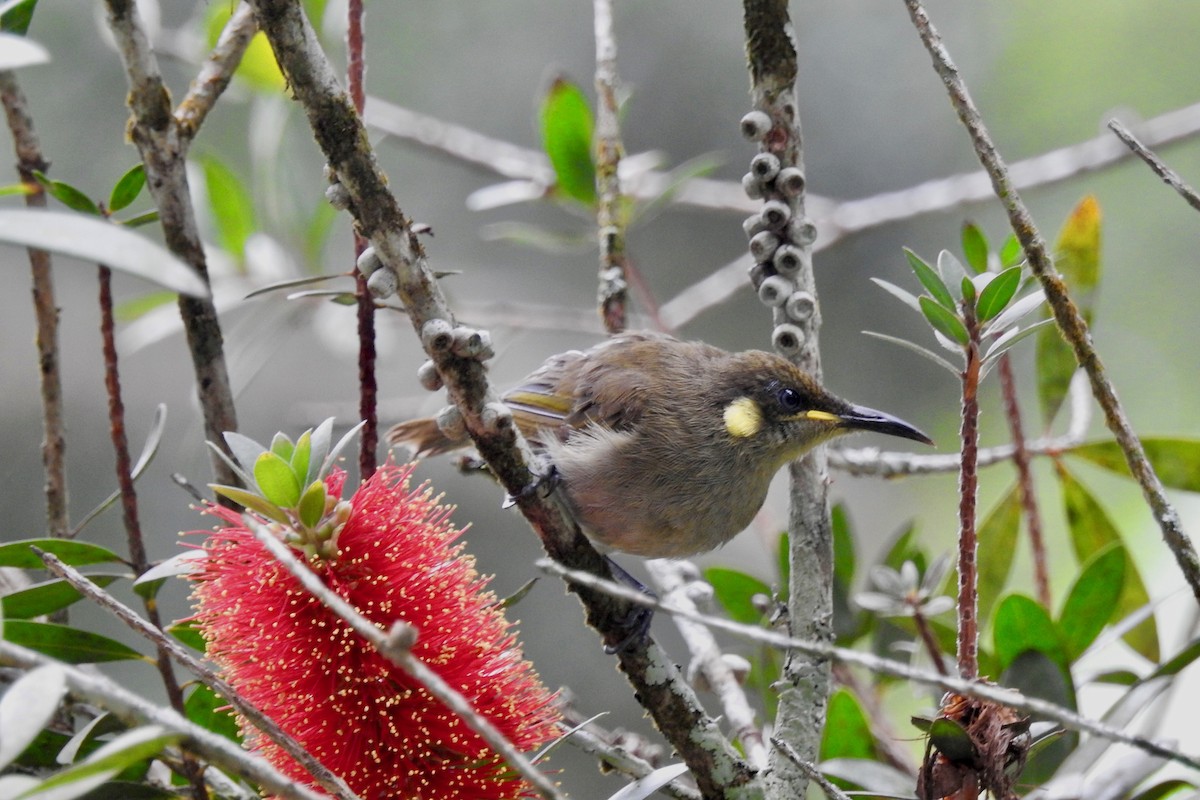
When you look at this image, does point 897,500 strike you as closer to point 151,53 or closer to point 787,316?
point 787,316

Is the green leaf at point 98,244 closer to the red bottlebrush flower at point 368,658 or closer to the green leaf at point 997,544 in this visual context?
the red bottlebrush flower at point 368,658

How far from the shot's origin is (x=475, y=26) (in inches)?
274

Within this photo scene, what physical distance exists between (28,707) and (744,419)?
86.6 inches

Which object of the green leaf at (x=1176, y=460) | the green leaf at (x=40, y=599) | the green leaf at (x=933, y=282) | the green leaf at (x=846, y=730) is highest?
the green leaf at (x=933, y=282)

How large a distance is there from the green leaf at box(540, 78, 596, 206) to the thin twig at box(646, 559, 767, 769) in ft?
3.72

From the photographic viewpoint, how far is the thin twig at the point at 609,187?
2.94 meters

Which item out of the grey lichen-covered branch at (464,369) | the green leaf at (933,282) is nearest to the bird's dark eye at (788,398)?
the grey lichen-covered branch at (464,369)

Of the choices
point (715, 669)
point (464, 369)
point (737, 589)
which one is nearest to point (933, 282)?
point (464, 369)

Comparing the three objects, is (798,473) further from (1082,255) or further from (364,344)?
(1082,255)

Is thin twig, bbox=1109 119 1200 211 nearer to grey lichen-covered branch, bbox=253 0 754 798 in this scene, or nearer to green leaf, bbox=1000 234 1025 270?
green leaf, bbox=1000 234 1025 270

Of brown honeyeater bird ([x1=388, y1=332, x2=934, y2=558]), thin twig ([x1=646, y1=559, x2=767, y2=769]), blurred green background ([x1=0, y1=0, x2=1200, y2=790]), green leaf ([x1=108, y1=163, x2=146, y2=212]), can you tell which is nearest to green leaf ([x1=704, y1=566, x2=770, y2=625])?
thin twig ([x1=646, y1=559, x2=767, y2=769])

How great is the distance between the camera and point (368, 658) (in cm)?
181

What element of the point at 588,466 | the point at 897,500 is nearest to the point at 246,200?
the point at 588,466

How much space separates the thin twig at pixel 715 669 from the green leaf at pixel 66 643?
1.02 metres
